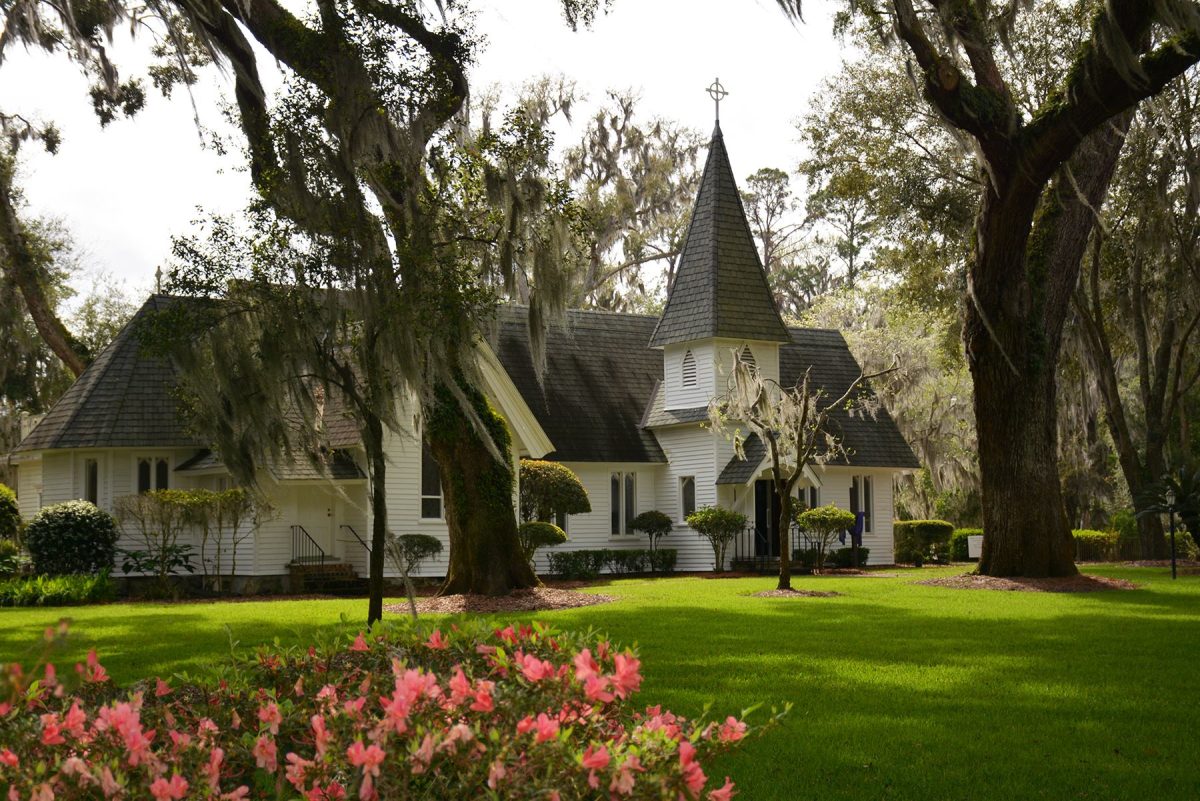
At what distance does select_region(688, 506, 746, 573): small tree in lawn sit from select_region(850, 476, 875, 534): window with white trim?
4594mm

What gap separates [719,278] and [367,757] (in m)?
29.8

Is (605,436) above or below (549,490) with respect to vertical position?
above

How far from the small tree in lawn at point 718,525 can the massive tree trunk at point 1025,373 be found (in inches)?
378

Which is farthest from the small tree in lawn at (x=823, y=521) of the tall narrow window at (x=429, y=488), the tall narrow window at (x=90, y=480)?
the tall narrow window at (x=90, y=480)

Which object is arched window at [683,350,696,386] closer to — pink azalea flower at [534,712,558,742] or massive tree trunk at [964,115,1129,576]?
massive tree trunk at [964,115,1129,576]

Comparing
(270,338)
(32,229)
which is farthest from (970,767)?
(32,229)

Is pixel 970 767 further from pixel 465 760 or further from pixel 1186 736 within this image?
pixel 465 760

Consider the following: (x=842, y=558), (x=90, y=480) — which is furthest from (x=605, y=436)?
(x=90, y=480)

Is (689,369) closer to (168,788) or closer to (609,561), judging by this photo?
(609,561)

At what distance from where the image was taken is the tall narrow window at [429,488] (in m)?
28.9

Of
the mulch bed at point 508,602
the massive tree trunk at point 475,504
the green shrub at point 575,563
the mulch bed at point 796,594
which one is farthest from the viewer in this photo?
the green shrub at point 575,563

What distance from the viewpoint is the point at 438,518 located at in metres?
28.9

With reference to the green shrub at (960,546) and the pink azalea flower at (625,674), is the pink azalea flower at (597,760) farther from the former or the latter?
the green shrub at (960,546)

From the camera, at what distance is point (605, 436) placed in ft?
108
